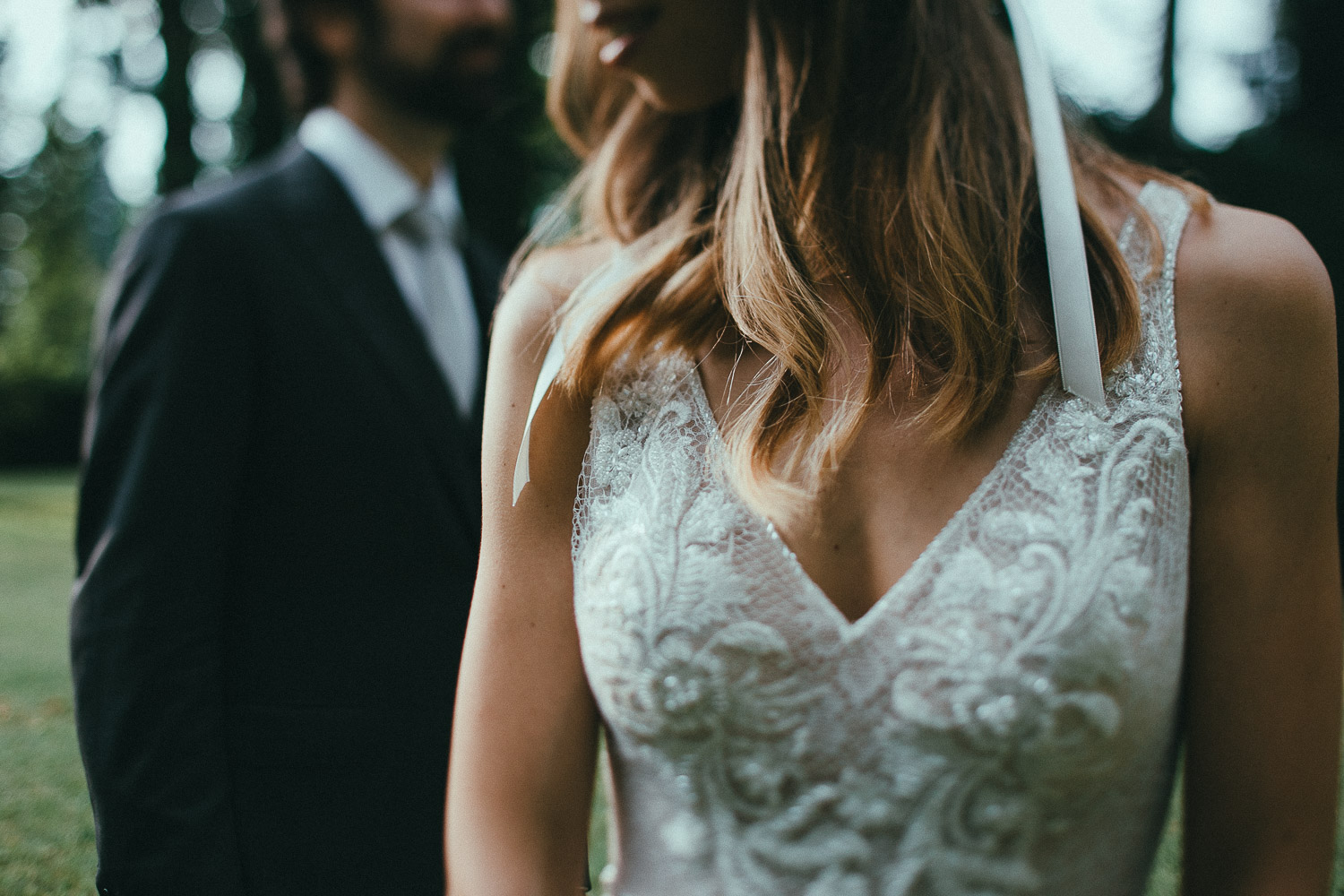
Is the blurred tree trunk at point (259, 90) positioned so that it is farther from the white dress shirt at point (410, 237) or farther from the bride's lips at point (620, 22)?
the bride's lips at point (620, 22)

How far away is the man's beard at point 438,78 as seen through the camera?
2809mm

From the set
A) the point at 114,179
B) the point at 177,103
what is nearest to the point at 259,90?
the point at 177,103

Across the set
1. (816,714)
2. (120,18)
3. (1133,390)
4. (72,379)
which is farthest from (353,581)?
(72,379)

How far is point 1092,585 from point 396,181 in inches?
87.7

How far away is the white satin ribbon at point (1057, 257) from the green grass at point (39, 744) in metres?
2.12

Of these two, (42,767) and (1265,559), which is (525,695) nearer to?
(1265,559)

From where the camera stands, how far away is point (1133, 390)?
1160 millimetres

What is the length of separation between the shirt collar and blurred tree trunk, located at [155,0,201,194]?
1076 cm

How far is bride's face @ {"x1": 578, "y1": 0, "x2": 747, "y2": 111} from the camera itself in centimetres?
144

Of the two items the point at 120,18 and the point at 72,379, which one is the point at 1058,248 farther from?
the point at 72,379

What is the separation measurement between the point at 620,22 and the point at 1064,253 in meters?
0.74

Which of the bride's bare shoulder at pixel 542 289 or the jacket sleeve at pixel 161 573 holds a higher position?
the bride's bare shoulder at pixel 542 289

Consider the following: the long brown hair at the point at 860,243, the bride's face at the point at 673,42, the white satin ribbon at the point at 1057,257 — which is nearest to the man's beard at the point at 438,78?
the bride's face at the point at 673,42

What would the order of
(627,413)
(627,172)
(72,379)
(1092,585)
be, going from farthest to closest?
(72,379), (627,172), (627,413), (1092,585)
